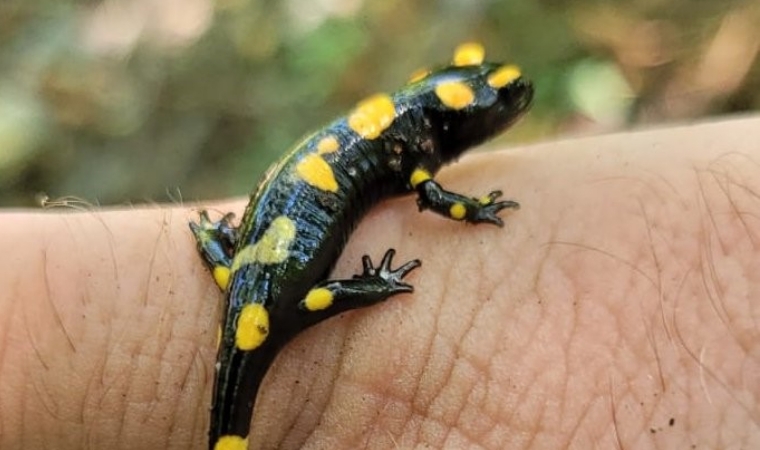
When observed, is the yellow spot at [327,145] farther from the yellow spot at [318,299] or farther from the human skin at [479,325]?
the yellow spot at [318,299]

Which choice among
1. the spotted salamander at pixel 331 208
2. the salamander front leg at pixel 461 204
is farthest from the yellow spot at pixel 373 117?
the salamander front leg at pixel 461 204

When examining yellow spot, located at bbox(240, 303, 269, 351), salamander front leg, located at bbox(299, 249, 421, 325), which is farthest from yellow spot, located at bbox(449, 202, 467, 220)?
yellow spot, located at bbox(240, 303, 269, 351)

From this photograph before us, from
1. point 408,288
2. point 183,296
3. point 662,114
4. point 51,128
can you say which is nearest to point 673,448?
point 408,288

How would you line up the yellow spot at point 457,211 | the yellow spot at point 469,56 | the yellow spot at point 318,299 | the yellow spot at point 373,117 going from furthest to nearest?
the yellow spot at point 469,56 → the yellow spot at point 373,117 → the yellow spot at point 457,211 → the yellow spot at point 318,299

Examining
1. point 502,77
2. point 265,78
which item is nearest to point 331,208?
point 502,77

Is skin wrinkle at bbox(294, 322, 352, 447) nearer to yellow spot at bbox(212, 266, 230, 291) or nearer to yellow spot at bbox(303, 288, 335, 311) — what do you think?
yellow spot at bbox(303, 288, 335, 311)

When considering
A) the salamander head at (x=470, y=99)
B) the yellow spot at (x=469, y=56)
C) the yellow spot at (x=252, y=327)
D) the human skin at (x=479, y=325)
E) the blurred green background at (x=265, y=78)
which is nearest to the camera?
the human skin at (x=479, y=325)

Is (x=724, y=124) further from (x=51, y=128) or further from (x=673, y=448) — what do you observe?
(x=51, y=128)
